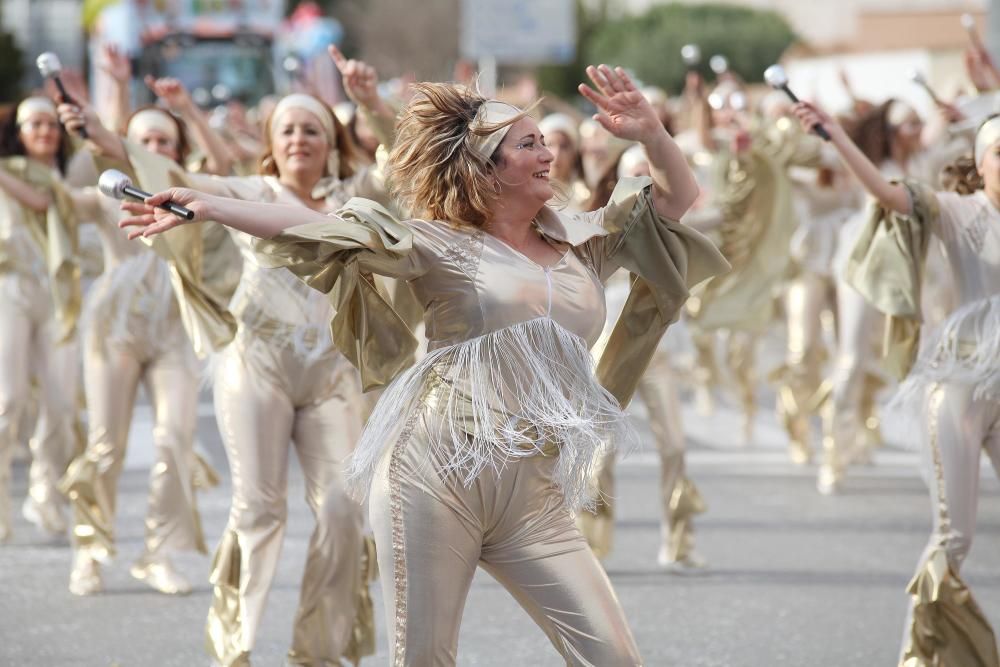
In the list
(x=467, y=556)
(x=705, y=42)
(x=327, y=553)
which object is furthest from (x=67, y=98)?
(x=705, y=42)

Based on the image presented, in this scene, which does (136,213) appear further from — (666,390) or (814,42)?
(814,42)

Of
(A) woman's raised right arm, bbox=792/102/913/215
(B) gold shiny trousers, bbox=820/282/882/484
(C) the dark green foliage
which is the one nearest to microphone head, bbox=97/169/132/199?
(A) woman's raised right arm, bbox=792/102/913/215

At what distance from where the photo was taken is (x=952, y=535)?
5.76 m

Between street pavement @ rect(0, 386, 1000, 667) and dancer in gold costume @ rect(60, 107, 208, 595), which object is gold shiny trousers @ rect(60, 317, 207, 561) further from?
street pavement @ rect(0, 386, 1000, 667)

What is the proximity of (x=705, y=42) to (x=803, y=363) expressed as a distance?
3398 cm

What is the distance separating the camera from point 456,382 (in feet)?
14.3

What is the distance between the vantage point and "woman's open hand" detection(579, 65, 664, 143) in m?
4.50

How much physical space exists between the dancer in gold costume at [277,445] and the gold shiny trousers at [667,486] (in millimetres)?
2154

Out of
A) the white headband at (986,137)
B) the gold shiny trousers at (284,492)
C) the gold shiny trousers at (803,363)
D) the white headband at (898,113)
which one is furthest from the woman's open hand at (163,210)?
the gold shiny trousers at (803,363)

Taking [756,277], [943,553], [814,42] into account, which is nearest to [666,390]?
[756,277]

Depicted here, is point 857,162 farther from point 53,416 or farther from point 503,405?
point 53,416

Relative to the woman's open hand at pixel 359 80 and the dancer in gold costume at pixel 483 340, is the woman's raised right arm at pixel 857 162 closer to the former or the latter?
the dancer in gold costume at pixel 483 340

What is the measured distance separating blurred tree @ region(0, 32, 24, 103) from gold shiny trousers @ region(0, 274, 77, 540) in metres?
31.5

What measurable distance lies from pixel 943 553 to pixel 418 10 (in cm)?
4625
